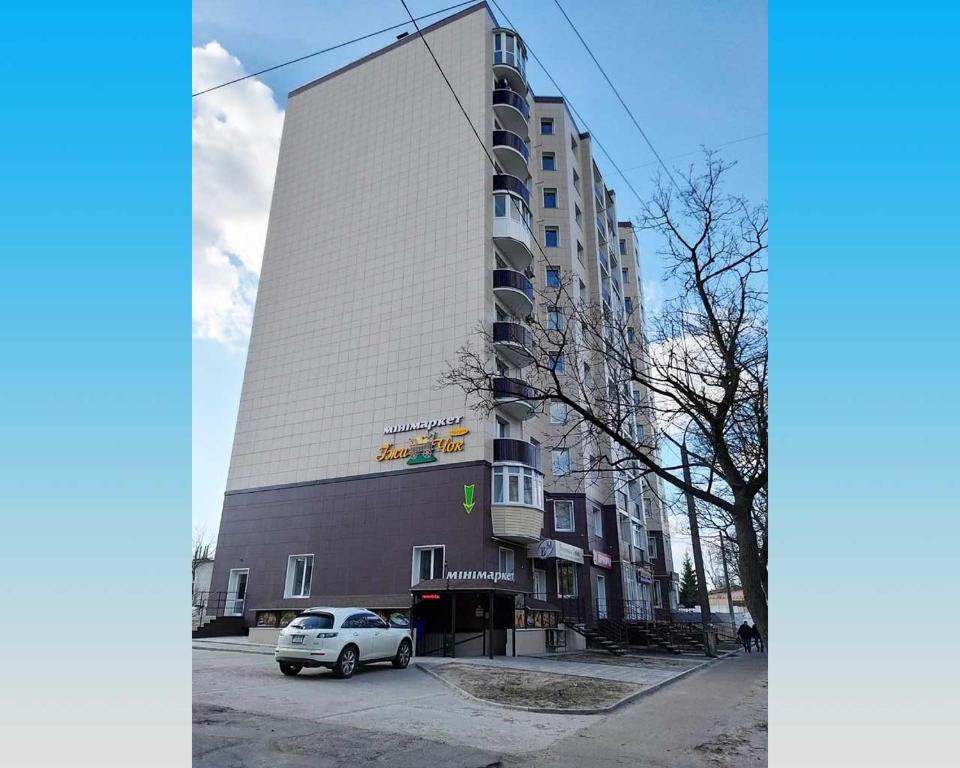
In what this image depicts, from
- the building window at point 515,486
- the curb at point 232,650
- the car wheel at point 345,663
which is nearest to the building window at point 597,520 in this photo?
the building window at point 515,486

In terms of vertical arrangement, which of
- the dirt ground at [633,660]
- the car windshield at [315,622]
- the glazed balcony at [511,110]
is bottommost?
the dirt ground at [633,660]

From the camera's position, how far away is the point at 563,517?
2959 cm

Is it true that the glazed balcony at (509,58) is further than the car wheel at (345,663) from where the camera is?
Yes

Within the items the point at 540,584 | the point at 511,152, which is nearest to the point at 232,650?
the point at 540,584

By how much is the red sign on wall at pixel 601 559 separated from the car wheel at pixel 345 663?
59.8 ft

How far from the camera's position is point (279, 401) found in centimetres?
2825

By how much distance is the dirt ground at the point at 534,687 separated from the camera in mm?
11070

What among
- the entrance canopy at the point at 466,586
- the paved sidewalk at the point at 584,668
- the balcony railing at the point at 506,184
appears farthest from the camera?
the balcony railing at the point at 506,184

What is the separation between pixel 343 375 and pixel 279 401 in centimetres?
352

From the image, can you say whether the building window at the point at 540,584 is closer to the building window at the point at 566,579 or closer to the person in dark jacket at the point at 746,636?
the building window at the point at 566,579

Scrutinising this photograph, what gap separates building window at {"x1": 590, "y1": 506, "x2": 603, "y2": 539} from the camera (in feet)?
102

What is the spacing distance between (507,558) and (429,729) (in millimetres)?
15848

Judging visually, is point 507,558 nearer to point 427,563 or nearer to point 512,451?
point 427,563

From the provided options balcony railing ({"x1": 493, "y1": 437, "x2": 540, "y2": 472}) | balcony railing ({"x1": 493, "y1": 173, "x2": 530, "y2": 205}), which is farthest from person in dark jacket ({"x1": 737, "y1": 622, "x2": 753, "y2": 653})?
balcony railing ({"x1": 493, "y1": 173, "x2": 530, "y2": 205})
